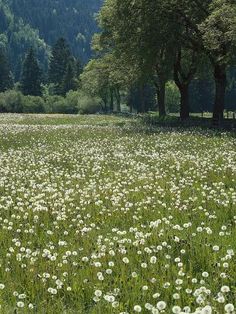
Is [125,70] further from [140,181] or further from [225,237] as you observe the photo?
[225,237]

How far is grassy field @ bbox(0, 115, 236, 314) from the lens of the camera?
18.3 ft

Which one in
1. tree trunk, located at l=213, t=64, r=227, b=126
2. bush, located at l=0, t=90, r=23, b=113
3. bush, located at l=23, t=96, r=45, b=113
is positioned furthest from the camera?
bush, located at l=23, t=96, r=45, b=113

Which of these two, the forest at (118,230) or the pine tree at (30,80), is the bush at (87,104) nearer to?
the pine tree at (30,80)

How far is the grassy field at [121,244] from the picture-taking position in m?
5.59

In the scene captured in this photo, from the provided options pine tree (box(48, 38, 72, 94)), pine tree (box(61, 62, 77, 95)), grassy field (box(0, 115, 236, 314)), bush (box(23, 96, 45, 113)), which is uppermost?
pine tree (box(48, 38, 72, 94))

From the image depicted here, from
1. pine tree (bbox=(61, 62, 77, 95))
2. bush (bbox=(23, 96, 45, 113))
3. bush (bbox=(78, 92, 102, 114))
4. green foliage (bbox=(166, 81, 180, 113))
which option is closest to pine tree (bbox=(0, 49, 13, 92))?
pine tree (bbox=(61, 62, 77, 95))

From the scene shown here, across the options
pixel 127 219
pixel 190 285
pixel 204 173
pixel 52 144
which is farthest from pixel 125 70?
pixel 190 285

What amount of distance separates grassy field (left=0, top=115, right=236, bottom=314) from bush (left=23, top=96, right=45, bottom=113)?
8843cm

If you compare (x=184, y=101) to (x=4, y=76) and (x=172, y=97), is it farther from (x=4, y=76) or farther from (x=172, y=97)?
(x=172, y=97)

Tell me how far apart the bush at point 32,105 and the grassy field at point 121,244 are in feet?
290

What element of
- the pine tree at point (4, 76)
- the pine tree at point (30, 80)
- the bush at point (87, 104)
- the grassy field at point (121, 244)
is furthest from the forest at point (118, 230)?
the pine tree at point (4, 76)

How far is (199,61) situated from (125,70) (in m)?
10.1

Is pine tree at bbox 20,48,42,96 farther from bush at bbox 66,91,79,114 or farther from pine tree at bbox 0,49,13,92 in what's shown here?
bush at bbox 66,91,79,114

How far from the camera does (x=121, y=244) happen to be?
741cm
